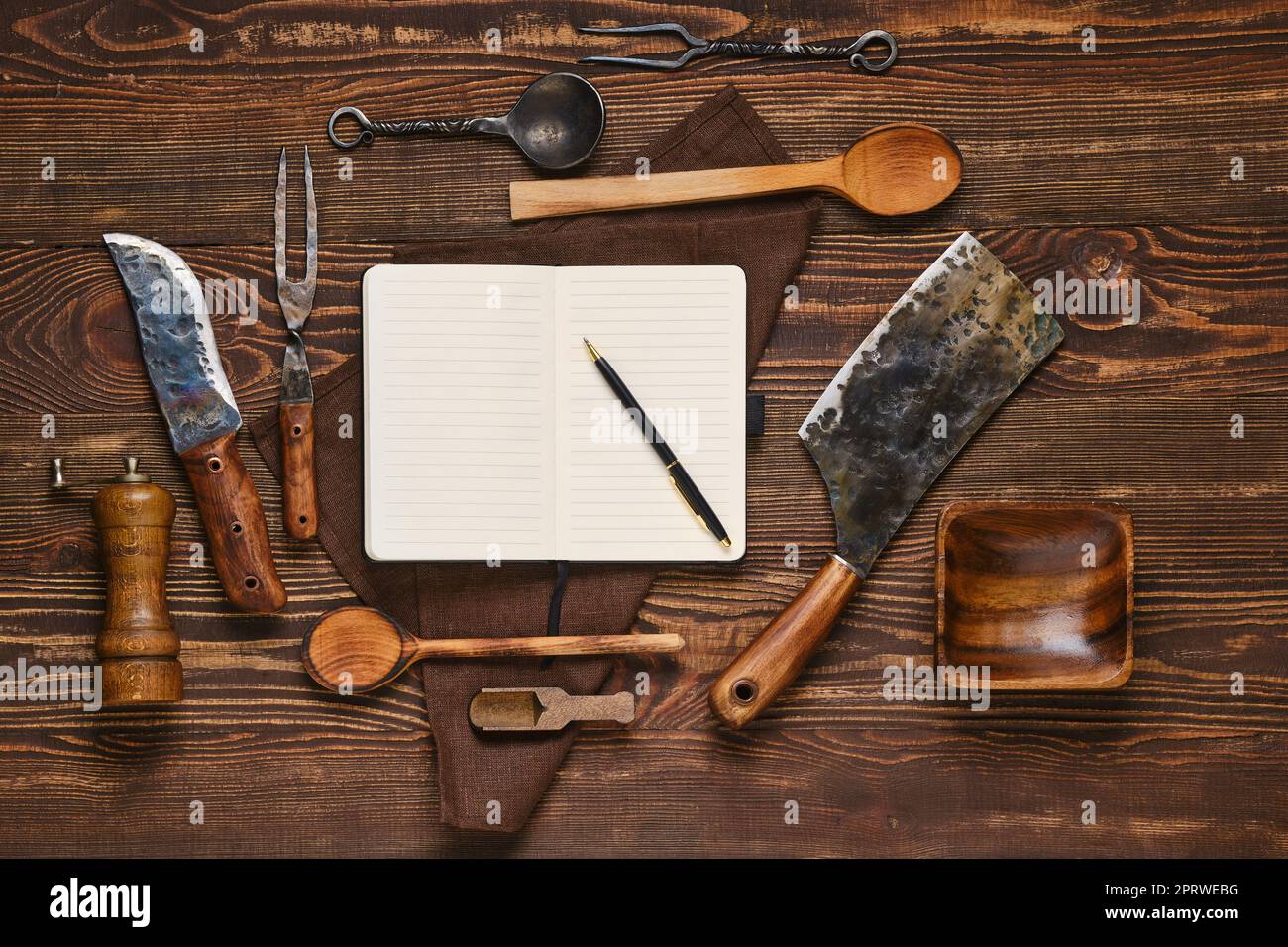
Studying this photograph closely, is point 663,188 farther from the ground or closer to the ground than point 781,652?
farther from the ground

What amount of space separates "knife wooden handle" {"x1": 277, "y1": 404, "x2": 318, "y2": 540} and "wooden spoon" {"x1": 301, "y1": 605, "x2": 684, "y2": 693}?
4.1 inches

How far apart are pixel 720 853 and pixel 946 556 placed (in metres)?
0.41

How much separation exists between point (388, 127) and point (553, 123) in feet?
0.60

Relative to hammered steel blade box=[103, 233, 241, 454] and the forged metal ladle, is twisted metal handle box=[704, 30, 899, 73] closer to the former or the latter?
the forged metal ladle

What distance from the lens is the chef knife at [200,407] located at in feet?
3.51

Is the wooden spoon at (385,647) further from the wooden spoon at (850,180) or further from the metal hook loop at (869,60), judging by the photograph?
the metal hook loop at (869,60)

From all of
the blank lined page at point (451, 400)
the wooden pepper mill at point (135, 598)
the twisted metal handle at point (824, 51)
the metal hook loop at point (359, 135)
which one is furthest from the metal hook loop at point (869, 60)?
the wooden pepper mill at point (135, 598)

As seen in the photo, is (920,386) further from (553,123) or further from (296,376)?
(296,376)

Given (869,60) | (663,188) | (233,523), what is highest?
(869,60)

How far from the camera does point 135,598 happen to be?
105 centimetres

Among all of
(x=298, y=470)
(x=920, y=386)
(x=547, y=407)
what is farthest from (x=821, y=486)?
(x=298, y=470)

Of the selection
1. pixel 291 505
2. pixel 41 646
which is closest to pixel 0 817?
pixel 41 646

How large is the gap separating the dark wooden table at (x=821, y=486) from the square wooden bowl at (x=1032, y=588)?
50 mm

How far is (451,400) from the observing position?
109 cm
